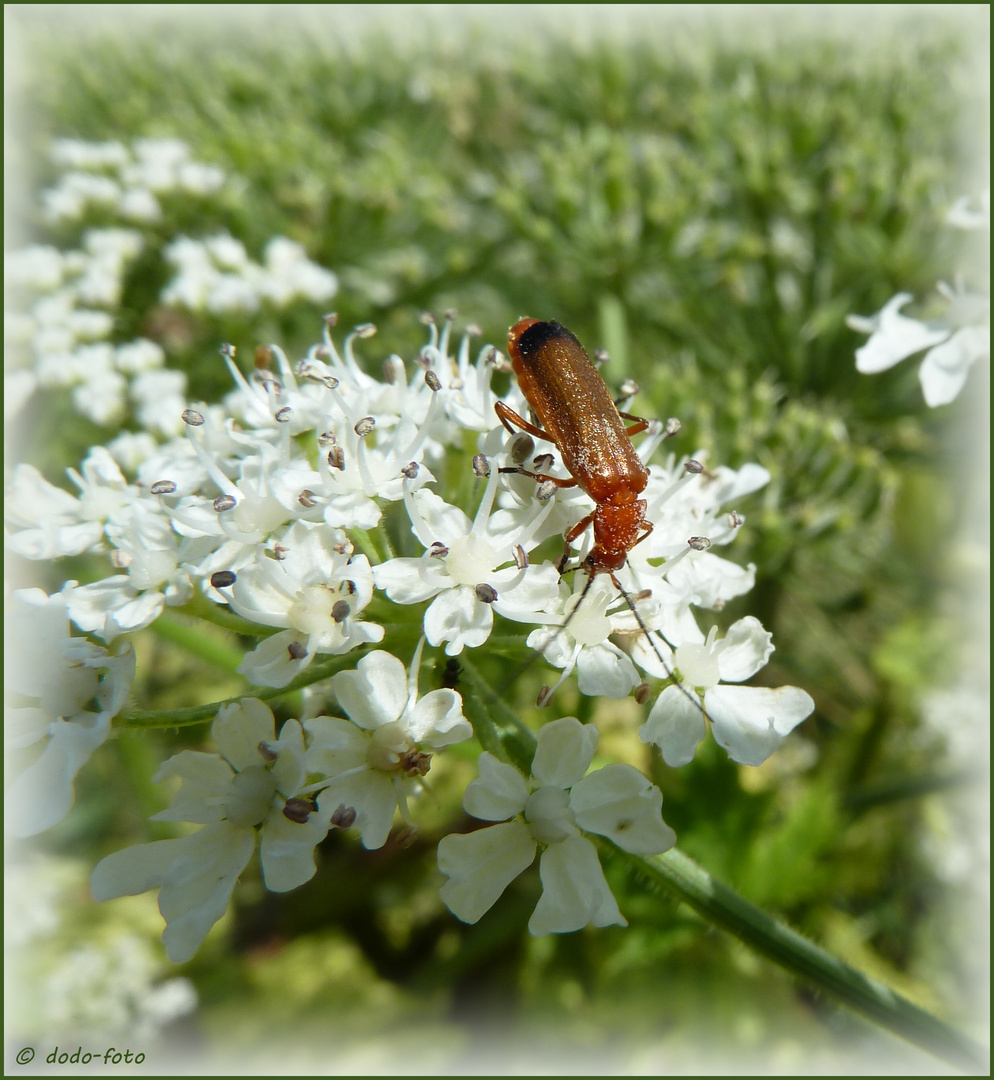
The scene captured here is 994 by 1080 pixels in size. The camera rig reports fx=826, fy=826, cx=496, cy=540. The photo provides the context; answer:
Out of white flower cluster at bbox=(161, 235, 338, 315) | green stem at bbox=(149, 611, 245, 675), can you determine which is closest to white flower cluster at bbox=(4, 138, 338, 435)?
white flower cluster at bbox=(161, 235, 338, 315)

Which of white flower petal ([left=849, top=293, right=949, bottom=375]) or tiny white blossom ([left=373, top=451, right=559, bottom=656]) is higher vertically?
tiny white blossom ([left=373, top=451, right=559, bottom=656])

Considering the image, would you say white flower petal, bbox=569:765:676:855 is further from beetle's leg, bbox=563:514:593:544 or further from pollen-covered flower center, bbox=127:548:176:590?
pollen-covered flower center, bbox=127:548:176:590

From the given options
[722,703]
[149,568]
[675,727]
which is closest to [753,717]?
[722,703]

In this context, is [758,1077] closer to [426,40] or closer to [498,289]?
[498,289]

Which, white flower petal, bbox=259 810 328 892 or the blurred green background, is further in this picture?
the blurred green background

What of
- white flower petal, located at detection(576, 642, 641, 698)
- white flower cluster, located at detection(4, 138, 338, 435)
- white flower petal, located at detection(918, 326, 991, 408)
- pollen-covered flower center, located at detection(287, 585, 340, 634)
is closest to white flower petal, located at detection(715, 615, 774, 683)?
white flower petal, located at detection(576, 642, 641, 698)

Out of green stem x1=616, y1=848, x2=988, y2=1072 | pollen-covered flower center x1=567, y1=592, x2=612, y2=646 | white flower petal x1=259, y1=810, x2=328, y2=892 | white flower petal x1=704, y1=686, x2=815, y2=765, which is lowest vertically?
green stem x1=616, y1=848, x2=988, y2=1072

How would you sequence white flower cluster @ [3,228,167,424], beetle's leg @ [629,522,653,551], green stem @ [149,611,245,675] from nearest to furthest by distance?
beetle's leg @ [629,522,653,551]
green stem @ [149,611,245,675]
white flower cluster @ [3,228,167,424]

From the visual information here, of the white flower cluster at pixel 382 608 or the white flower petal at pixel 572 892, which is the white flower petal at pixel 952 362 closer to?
the white flower cluster at pixel 382 608

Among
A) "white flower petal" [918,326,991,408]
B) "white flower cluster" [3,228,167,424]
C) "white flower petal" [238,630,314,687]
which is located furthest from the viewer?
"white flower cluster" [3,228,167,424]
